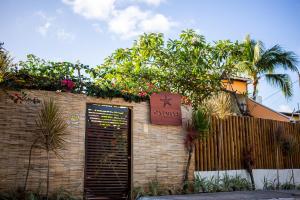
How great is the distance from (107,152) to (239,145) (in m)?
4.90

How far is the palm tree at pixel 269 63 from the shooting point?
61.7 ft

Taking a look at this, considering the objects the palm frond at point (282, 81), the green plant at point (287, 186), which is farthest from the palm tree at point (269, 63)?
the green plant at point (287, 186)

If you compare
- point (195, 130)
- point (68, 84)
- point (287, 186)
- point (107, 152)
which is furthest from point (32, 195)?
point (287, 186)

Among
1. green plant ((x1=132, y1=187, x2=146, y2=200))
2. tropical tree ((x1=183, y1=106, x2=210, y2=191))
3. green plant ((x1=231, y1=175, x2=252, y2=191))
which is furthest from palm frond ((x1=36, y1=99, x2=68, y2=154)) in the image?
green plant ((x1=231, y1=175, x2=252, y2=191))

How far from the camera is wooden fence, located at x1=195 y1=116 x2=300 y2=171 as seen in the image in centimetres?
1078

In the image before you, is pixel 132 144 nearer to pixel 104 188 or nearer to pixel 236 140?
pixel 104 188

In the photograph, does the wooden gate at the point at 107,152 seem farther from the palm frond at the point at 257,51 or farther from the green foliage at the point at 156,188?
the palm frond at the point at 257,51

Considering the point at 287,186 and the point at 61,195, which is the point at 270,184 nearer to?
the point at 287,186

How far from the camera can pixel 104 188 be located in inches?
344

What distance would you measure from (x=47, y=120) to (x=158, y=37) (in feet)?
27.6

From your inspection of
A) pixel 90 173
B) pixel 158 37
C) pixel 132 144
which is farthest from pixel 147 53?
pixel 90 173

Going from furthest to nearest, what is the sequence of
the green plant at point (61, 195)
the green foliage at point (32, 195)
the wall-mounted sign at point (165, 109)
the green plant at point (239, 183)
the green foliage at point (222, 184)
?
the green plant at point (239, 183)
the green foliage at point (222, 184)
the wall-mounted sign at point (165, 109)
the green plant at point (61, 195)
the green foliage at point (32, 195)

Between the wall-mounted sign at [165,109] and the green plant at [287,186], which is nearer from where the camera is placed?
the wall-mounted sign at [165,109]

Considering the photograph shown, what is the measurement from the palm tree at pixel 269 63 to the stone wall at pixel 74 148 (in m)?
9.69
